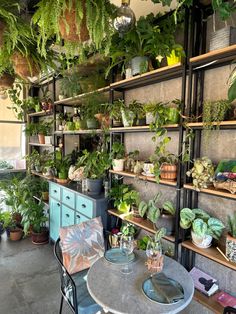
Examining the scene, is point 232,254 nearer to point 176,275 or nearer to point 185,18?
point 176,275

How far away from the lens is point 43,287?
251cm

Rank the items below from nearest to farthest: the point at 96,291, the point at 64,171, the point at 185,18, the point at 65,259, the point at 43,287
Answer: the point at 96,291
the point at 185,18
the point at 65,259
the point at 43,287
the point at 64,171

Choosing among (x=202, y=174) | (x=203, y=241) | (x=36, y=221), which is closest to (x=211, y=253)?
(x=203, y=241)

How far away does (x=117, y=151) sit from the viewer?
241 centimetres

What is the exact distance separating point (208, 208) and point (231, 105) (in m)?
0.85

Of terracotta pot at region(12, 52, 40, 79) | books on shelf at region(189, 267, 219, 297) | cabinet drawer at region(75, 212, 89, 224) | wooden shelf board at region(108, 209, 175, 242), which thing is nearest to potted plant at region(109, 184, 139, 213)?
wooden shelf board at region(108, 209, 175, 242)

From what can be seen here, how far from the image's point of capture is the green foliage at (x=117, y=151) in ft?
7.90

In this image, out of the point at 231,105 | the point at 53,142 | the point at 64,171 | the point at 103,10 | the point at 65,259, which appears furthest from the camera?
the point at 53,142

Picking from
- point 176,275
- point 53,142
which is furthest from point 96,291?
point 53,142

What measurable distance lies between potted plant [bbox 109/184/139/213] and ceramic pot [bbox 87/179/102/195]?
22 centimetres

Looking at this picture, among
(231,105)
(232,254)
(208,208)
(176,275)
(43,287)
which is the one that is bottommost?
(43,287)

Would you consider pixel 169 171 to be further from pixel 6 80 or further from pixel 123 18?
pixel 6 80

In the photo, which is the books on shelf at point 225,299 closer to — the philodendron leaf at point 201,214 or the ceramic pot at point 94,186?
the philodendron leaf at point 201,214

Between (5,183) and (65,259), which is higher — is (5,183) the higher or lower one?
the higher one
